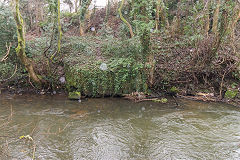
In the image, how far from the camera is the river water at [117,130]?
5004 mm

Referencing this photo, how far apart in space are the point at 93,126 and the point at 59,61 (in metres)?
5.87

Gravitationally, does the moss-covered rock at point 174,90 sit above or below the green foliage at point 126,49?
below

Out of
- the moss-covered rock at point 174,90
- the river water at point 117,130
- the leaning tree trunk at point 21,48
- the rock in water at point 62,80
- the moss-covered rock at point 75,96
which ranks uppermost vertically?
the leaning tree trunk at point 21,48

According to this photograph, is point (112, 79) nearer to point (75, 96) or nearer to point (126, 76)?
point (126, 76)

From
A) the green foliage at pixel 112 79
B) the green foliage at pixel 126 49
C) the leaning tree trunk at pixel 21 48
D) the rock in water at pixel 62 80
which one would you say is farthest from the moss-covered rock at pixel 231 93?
the leaning tree trunk at pixel 21 48

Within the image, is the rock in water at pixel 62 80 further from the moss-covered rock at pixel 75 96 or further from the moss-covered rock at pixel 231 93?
the moss-covered rock at pixel 231 93

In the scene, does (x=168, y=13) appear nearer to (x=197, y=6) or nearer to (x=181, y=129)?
(x=197, y=6)

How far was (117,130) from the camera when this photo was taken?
20.8ft

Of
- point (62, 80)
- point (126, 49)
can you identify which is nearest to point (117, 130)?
point (126, 49)

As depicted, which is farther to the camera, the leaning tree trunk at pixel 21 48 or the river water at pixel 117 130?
the leaning tree trunk at pixel 21 48

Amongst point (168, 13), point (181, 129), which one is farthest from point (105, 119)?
point (168, 13)

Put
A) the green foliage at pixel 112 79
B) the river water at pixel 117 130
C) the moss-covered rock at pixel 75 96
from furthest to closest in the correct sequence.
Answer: the green foliage at pixel 112 79, the moss-covered rock at pixel 75 96, the river water at pixel 117 130

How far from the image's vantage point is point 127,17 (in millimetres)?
13156

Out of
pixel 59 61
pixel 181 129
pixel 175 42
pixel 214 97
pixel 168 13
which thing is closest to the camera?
pixel 181 129
